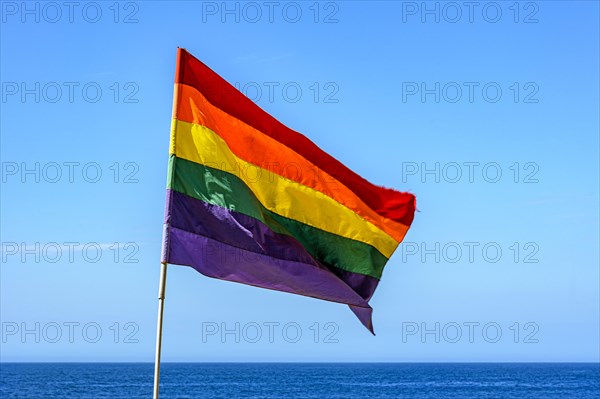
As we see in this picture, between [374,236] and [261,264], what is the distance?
60.5 inches

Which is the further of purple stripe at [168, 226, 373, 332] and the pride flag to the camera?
the pride flag

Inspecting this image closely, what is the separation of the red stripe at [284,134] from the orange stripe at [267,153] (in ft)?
0.17

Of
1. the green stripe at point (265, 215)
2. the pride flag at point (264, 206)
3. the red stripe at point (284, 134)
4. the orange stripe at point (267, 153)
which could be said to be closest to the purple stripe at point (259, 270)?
the pride flag at point (264, 206)

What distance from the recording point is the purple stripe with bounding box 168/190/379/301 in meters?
10.3

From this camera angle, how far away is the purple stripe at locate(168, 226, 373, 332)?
33.7ft

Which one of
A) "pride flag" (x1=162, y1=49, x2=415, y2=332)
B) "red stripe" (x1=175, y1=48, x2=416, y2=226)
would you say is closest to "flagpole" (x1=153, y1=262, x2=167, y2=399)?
"pride flag" (x1=162, y1=49, x2=415, y2=332)

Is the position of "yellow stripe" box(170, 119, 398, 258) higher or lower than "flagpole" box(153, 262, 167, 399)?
higher

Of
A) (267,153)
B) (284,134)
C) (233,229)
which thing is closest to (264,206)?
(267,153)

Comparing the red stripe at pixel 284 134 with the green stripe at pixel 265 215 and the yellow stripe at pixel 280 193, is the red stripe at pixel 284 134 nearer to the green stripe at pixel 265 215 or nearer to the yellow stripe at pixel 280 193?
the yellow stripe at pixel 280 193

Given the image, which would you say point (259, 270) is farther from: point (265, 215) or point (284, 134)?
point (284, 134)

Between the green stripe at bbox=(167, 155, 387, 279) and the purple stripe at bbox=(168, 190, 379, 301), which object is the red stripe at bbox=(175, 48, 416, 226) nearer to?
the green stripe at bbox=(167, 155, 387, 279)

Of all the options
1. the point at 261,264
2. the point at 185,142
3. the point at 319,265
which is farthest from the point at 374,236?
the point at 185,142

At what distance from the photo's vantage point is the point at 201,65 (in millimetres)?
10578

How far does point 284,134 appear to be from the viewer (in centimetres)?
1125
